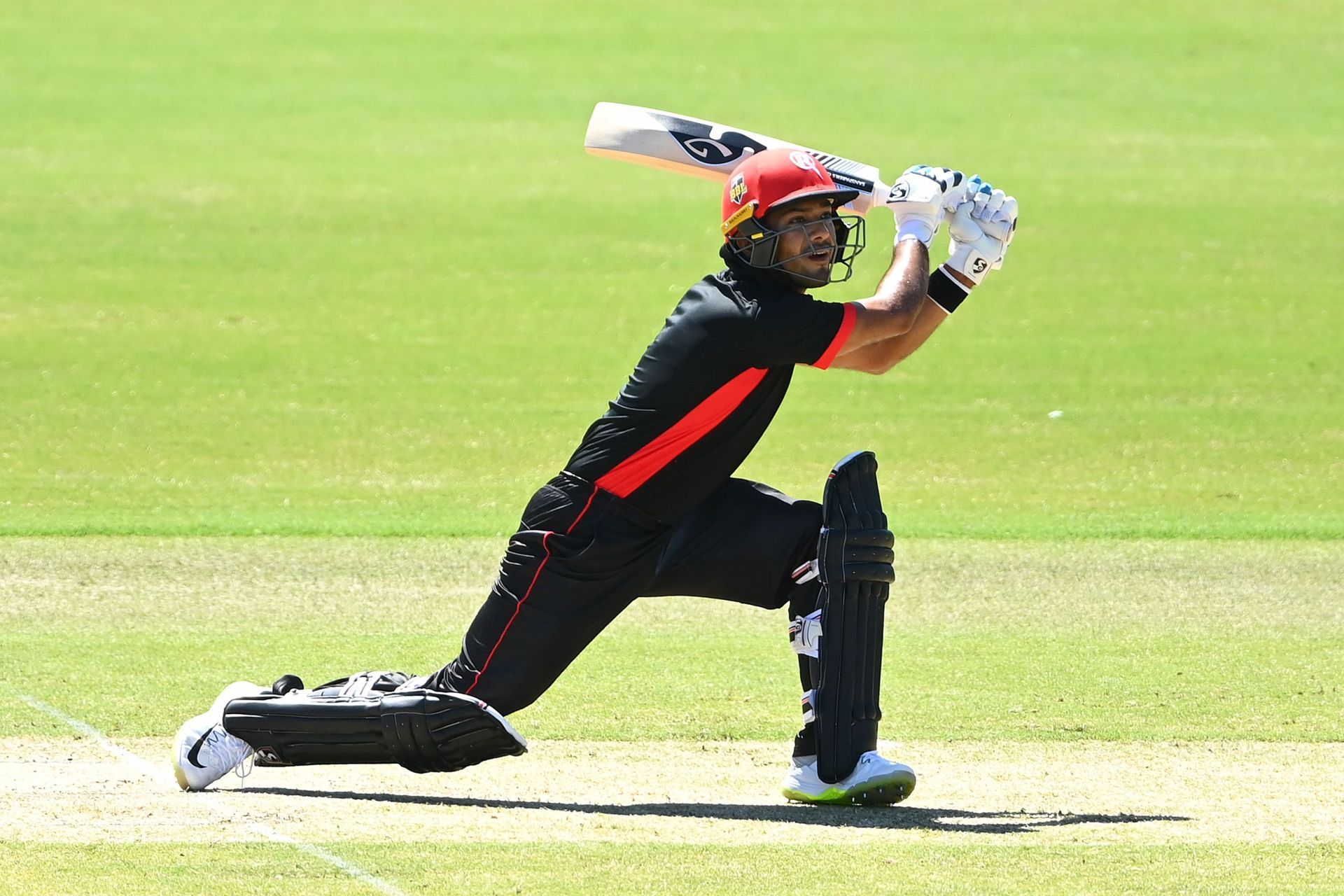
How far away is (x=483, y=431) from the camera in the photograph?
13.7m

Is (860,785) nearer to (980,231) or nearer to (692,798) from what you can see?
(692,798)

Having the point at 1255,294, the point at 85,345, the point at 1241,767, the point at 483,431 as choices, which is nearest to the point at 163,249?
the point at 85,345

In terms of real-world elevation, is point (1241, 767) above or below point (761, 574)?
below

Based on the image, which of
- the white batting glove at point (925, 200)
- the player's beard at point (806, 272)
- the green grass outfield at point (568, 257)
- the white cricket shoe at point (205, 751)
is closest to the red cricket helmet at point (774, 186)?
the player's beard at point (806, 272)

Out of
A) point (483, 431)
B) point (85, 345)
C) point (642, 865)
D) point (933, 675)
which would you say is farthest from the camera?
point (85, 345)

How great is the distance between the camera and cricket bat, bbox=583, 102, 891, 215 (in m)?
6.71

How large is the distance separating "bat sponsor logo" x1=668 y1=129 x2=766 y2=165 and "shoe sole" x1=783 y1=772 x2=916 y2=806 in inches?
86.1

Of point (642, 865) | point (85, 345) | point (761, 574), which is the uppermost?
point (761, 574)

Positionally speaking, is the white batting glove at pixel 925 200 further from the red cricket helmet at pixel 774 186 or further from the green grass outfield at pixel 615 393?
the green grass outfield at pixel 615 393

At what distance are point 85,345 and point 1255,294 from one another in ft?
32.9

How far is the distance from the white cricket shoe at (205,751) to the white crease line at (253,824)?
0.52 ft

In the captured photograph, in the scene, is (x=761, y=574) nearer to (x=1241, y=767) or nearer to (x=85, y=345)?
(x=1241, y=767)

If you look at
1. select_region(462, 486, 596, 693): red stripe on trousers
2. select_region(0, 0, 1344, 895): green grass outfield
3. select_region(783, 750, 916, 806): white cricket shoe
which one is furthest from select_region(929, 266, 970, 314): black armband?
select_region(0, 0, 1344, 895): green grass outfield

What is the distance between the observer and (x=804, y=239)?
570 cm
